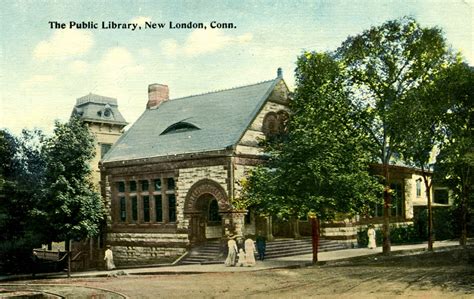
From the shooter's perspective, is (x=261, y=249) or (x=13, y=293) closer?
(x=13, y=293)

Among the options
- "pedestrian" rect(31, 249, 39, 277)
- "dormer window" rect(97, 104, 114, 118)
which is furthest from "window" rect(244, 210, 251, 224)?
"dormer window" rect(97, 104, 114, 118)

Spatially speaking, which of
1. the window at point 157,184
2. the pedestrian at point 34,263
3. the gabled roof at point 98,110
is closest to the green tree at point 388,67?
the window at point 157,184

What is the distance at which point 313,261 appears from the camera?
23.4 meters

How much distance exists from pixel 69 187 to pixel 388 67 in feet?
58.6

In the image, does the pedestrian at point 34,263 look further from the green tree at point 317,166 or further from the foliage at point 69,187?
the green tree at point 317,166

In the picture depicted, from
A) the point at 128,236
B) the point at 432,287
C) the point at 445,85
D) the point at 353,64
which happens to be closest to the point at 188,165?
the point at 128,236

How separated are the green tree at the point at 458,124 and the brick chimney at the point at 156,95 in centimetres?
1826

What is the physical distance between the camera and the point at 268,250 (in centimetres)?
2681

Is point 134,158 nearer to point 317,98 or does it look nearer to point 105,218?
point 105,218

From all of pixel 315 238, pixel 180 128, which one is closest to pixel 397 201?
pixel 315 238

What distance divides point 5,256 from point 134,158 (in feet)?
27.8

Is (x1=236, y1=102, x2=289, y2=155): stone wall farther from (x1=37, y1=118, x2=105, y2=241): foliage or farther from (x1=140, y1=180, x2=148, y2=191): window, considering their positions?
(x1=37, y1=118, x2=105, y2=241): foliage

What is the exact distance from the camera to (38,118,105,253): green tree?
95.3 feet

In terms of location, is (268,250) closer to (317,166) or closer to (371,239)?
(317,166)
